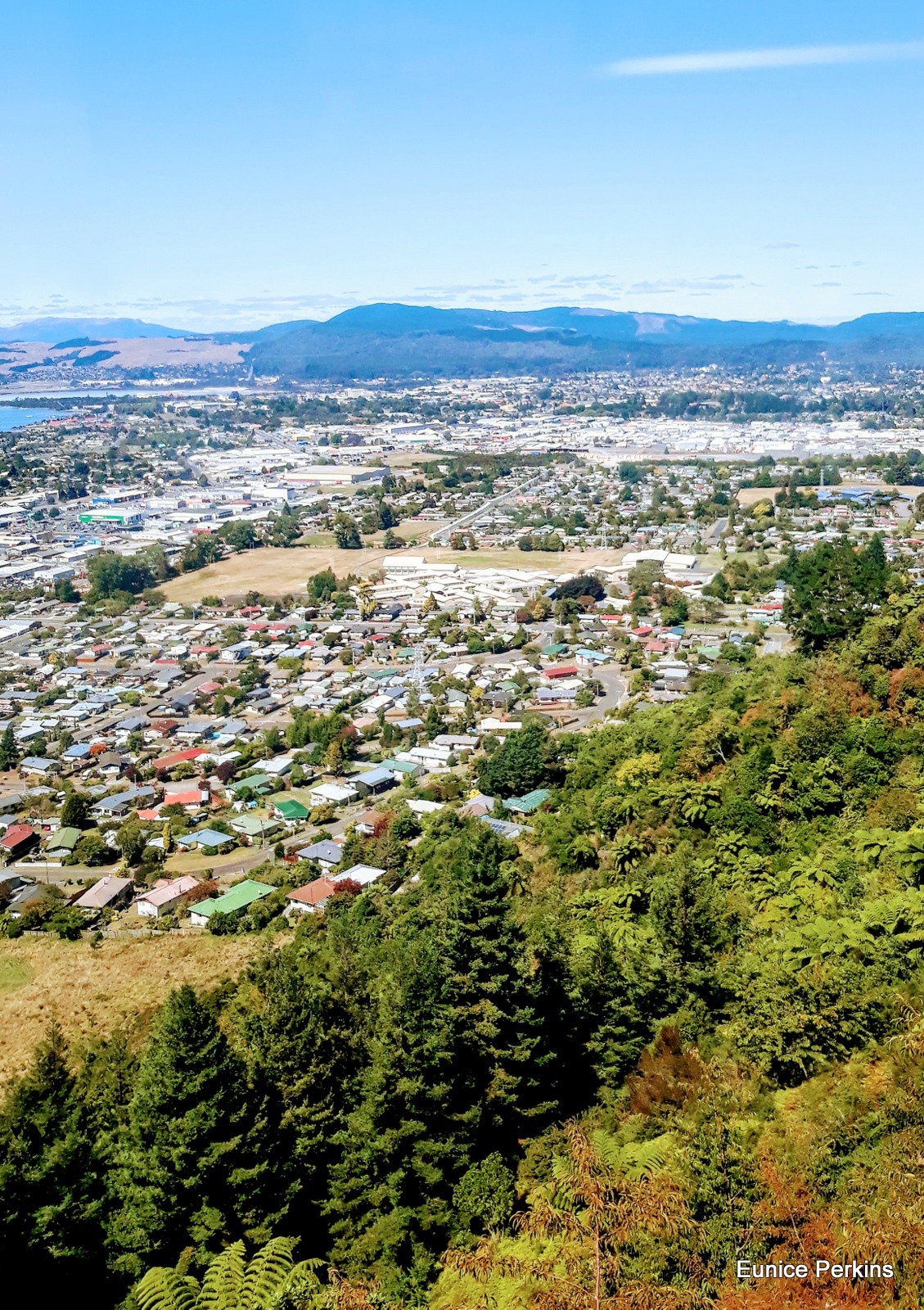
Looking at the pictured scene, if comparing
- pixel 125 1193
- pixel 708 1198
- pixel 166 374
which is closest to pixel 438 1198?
pixel 125 1193

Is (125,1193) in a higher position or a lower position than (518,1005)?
lower

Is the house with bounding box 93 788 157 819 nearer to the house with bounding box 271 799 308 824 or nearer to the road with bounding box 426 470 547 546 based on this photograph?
the house with bounding box 271 799 308 824

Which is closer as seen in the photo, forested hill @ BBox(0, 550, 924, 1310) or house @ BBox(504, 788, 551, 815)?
forested hill @ BBox(0, 550, 924, 1310)

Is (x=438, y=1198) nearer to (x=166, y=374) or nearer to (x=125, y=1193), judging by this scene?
(x=125, y=1193)

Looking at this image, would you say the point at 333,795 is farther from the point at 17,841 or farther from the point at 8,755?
the point at 8,755

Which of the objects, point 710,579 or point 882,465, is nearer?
point 710,579

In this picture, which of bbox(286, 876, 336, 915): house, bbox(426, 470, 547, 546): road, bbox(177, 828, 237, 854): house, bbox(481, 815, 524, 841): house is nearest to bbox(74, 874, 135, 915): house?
bbox(177, 828, 237, 854): house

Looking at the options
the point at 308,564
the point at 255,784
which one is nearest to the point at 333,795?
the point at 255,784
